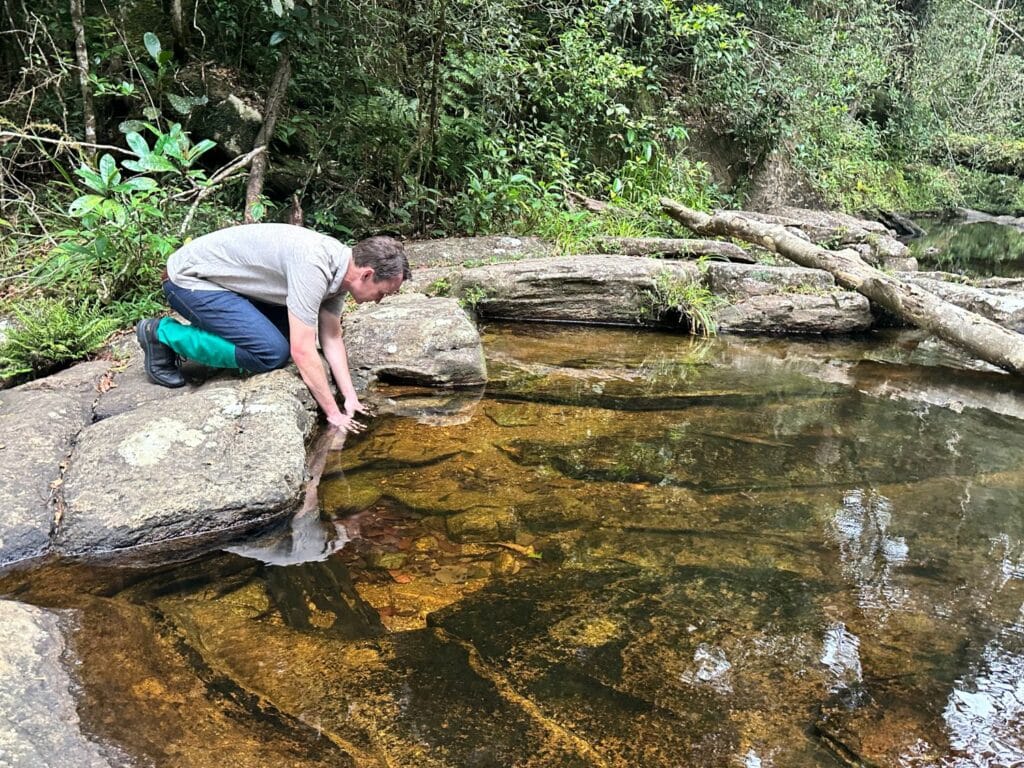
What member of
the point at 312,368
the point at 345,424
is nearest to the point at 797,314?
the point at 345,424

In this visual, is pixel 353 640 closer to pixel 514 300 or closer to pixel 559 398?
pixel 559 398

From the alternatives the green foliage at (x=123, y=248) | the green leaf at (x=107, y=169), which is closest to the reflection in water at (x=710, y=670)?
the green foliage at (x=123, y=248)

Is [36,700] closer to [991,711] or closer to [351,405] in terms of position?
[351,405]

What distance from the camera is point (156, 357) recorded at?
3639 mm

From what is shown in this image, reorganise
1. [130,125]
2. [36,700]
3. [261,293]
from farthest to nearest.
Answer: [130,125]
[261,293]
[36,700]

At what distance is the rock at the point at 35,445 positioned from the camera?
260 cm

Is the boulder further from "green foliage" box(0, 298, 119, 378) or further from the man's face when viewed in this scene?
"green foliage" box(0, 298, 119, 378)

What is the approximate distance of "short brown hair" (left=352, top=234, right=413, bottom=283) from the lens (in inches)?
135

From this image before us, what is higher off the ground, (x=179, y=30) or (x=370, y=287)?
(x=179, y=30)

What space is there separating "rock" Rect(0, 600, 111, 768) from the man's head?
1950 mm

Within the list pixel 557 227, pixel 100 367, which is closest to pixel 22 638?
pixel 100 367

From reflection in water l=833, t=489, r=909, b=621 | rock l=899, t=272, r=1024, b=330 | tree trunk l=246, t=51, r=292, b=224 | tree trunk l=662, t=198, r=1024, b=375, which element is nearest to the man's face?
reflection in water l=833, t=489, r=909, b=621

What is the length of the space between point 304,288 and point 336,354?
0.59 meters

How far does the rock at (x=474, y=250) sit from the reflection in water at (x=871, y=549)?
4223mm
